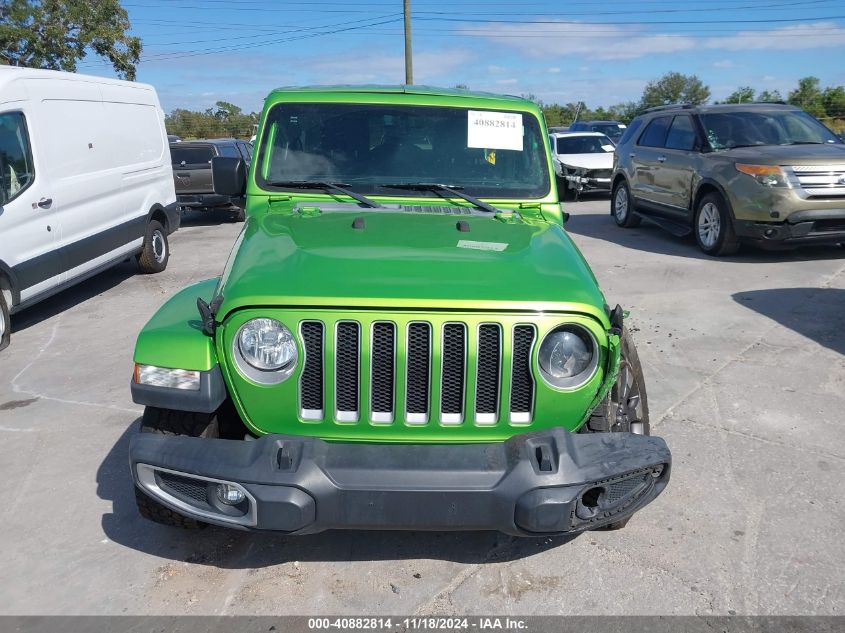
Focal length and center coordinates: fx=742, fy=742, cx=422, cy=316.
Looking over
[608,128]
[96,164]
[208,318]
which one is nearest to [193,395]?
[208,318]

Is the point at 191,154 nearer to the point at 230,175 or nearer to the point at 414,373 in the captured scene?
the point at 230,175

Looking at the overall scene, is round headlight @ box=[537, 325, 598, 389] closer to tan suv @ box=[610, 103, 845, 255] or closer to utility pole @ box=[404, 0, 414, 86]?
tan suv @ box=[610, 103, 845, 255]

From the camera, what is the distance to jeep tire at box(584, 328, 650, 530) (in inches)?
118

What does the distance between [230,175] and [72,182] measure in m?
4.11

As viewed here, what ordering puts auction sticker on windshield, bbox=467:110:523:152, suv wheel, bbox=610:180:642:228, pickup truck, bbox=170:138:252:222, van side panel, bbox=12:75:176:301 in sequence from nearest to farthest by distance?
auction sticker on windshield, bbox=467:110:523:152
van side panel, bbox=12:75:176:301
suv wheel, bbox=610:180:642:228
pickup truck, bbox=170:138:252:222

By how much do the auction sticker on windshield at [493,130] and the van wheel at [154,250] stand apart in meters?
6.31

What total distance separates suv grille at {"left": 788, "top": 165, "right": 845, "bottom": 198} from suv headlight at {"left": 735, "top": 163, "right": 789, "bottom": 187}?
13cm

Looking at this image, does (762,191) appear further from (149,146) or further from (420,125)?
(149,146)

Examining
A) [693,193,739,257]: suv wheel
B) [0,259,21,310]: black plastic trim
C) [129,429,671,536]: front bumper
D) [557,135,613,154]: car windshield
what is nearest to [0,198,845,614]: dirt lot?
[129,429,671,536]: front bumper

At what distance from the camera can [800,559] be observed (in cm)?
322

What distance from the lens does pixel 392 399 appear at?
8.93 feet

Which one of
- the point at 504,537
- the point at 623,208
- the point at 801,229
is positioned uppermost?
the point at 801,229

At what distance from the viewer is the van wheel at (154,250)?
9.34m

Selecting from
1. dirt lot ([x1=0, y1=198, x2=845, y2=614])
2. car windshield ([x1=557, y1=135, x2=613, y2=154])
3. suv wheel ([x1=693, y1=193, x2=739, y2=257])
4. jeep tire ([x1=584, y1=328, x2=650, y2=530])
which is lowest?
dirt lot ([x1=0, y1=198, x2=845, y2=614])
